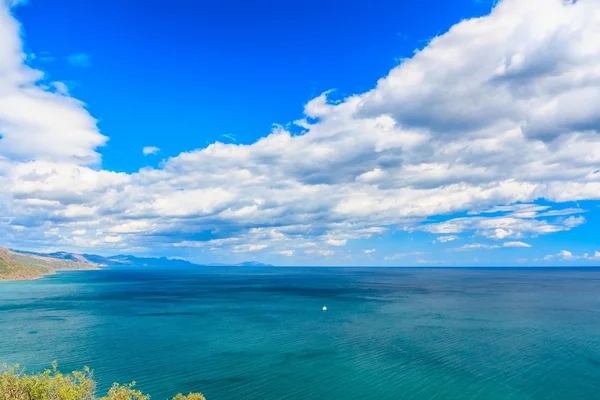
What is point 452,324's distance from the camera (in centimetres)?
11875

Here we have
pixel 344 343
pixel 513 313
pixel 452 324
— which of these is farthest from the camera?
pixel 513 313

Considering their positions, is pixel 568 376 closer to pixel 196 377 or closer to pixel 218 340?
pixel 196 377

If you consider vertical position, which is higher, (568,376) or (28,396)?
(28,396)

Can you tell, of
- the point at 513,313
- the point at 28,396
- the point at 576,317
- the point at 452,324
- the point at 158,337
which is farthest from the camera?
the point at 513,313

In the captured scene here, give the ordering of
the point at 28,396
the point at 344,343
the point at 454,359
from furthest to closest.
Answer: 1. the point at 344,343
2. the point at 454,359
3. the point at 28,396

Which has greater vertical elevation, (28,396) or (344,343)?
(28,396)

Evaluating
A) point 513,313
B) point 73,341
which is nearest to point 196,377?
point 73,341

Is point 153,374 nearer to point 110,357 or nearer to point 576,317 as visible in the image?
point 110,357

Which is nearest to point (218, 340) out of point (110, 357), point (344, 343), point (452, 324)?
point (110, 357)

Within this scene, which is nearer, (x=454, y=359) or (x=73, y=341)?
(x=454, y=359)

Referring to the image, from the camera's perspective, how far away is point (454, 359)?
8044cm

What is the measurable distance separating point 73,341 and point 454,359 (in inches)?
3609

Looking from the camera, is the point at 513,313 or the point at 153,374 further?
the point at 513,313

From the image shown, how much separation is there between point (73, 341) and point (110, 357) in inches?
884
